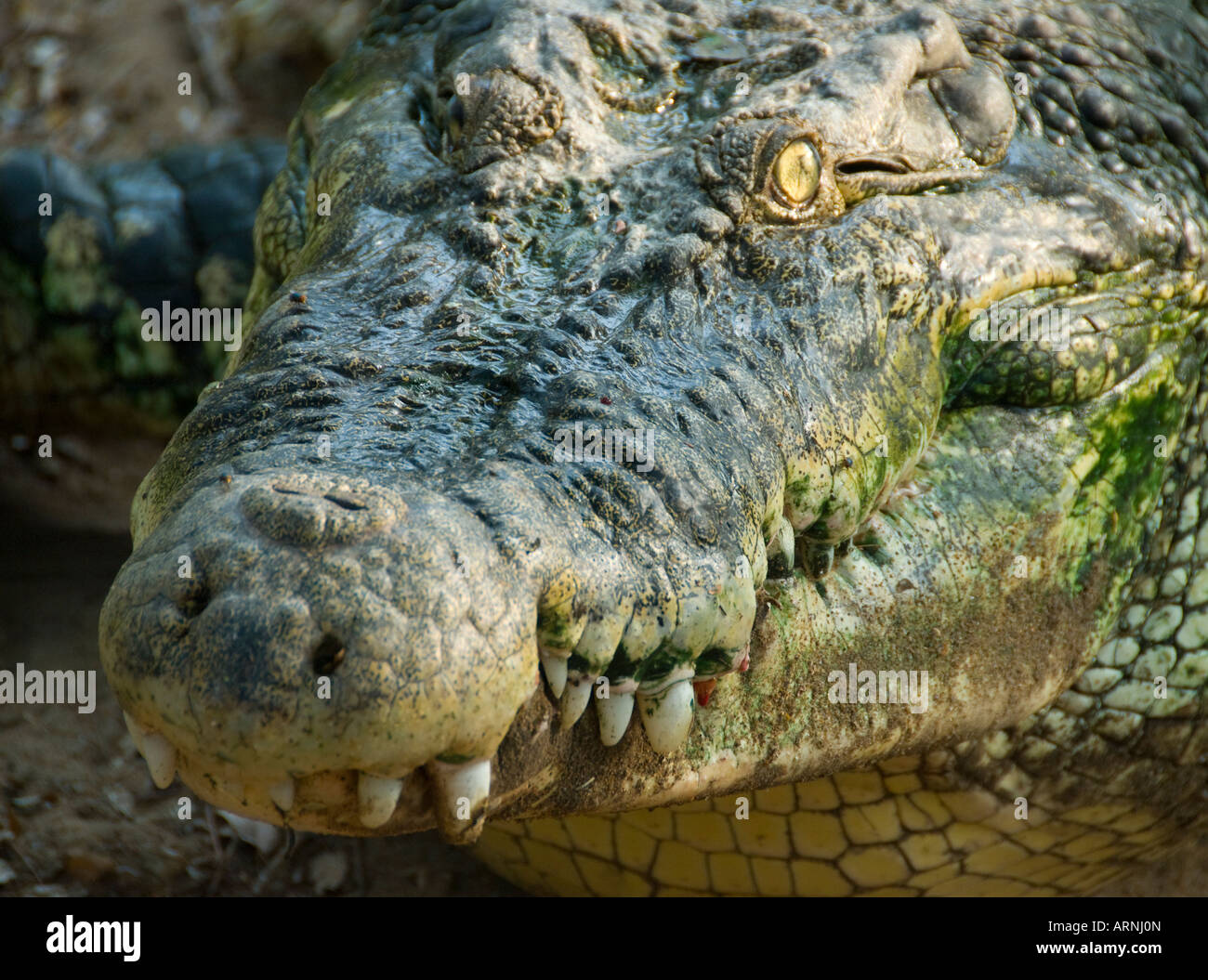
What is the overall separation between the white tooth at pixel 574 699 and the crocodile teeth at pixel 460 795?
0.14m

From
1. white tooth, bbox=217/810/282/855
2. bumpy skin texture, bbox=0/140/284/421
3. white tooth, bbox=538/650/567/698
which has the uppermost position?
white tooth, bbox=538/650/567/698

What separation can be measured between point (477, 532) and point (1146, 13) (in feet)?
7.38

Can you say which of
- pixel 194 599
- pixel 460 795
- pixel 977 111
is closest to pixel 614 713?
pixel 460 795

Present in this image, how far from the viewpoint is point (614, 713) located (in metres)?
1.69

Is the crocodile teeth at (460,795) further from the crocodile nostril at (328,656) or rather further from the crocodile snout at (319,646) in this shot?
the crocodile nostril at (328,656)

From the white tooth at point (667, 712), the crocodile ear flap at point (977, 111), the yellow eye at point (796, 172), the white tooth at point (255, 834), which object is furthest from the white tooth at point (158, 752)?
the crocodile ear flap at point (977, 111)

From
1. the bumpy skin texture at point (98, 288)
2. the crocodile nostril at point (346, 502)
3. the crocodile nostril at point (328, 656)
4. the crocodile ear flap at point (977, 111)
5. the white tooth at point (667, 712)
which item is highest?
the crocodile ear flap at point (977, 111)

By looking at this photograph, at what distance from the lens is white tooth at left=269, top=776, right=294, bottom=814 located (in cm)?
146

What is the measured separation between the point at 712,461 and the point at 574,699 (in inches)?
14.8

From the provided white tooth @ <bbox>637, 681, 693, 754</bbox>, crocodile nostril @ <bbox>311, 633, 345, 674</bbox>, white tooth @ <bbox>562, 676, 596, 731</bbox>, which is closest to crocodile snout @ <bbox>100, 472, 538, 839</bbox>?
crocodile nostril @ <bbox>311, 633, 345, 674</bbox>

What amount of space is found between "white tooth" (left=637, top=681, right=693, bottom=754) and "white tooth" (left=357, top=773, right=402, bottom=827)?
Result: 39 cm

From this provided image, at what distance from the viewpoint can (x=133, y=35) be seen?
5602 millimetres

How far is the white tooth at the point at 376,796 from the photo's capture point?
1.47 m

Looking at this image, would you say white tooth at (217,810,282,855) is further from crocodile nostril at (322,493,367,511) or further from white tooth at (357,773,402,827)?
crocodile nostril at (322,493,367,511)
